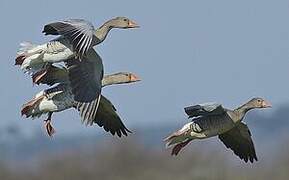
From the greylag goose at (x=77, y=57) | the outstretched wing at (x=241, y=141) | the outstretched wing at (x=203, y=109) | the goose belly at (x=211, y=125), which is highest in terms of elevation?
the greylag goose at (x=77, y=57)

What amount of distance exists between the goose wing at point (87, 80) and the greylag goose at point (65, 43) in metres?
0.10

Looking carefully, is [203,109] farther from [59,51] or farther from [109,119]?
[109,119]

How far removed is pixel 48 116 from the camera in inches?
404

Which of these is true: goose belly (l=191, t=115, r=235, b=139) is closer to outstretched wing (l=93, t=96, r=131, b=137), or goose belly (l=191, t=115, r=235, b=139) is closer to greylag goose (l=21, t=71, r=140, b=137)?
greylag goose (l=21, t=71, r=140, b=137)

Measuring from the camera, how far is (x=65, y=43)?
9.77 m

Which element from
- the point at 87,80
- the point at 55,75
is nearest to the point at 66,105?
the point at 55,75

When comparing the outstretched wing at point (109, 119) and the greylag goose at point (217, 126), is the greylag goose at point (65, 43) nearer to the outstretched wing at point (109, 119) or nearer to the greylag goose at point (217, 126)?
the outstretched wing at point (109, 119)

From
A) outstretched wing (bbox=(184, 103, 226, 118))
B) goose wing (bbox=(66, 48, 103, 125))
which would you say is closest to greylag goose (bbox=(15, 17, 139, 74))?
goose wing (bbox=(66, 48, 103, 125))

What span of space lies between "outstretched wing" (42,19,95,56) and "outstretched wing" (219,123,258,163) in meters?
1.56

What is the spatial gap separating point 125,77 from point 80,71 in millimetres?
958

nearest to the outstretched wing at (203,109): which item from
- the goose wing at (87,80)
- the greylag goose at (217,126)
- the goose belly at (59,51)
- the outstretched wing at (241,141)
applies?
the greylag goose at (217,126)

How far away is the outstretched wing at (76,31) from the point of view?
9242mm

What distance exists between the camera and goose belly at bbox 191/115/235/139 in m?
9.90

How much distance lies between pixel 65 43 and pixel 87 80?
354 millimetres
